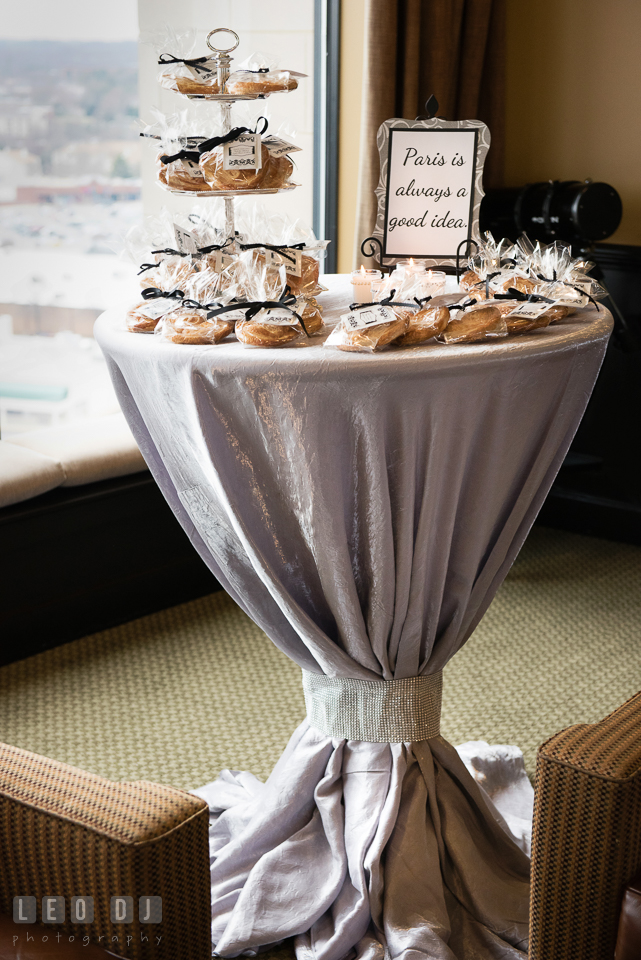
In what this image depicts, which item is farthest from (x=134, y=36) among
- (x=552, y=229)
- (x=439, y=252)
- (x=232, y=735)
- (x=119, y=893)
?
(x=119, y=893)

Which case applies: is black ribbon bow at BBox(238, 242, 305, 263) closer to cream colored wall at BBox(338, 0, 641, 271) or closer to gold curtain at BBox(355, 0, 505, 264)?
gold curtain at BBox(355, 0, 505, 264)

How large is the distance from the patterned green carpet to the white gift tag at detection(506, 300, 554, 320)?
121 centimetres

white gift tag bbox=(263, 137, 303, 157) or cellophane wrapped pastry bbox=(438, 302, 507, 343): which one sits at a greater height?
white gift tag bbox=(263, 137, 303, 157)

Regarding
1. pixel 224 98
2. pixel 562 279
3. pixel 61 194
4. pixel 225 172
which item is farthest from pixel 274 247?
pixel 61 194

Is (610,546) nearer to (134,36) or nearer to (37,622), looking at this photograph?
(37,622)

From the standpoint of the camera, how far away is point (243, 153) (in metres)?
1.50

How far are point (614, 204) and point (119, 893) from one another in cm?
279

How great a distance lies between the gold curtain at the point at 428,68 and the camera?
3.11 metres

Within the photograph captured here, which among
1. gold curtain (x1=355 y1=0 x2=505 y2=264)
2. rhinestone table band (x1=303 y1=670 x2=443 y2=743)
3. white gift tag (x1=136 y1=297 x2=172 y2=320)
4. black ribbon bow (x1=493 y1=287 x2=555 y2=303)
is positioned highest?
gold curtain (x1=355 y1=0 x2=505 y2=264)

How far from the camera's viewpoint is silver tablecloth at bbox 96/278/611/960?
4.34ft

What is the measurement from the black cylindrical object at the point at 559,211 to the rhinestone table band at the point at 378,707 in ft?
6.57

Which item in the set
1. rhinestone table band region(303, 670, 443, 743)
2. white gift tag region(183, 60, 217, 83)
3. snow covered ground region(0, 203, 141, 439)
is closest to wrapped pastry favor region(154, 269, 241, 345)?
white gift tag region(183, 60, 217, 83)

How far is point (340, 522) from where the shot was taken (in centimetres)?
139

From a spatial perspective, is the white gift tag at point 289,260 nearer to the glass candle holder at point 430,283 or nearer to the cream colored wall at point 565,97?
the glass candle holder at point 430,283
